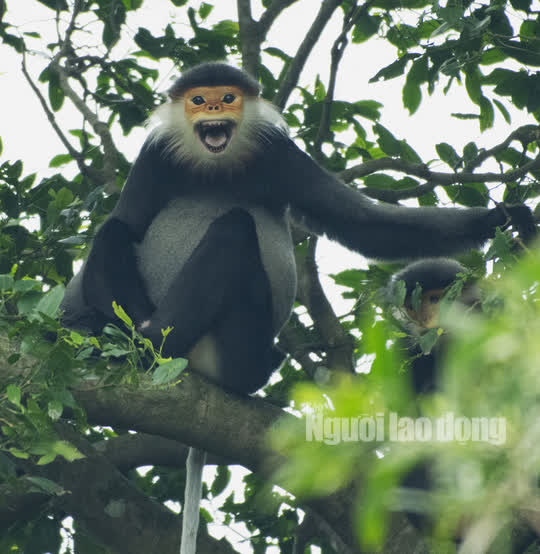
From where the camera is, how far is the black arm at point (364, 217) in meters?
3.66

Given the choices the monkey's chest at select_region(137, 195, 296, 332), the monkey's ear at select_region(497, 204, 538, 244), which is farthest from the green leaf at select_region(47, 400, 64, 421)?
the monkey's ear at select_region(497, 204, 538, 244)

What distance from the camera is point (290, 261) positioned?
150 inches

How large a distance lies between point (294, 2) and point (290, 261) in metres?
1.62

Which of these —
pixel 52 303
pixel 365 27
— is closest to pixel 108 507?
pixel 52 303

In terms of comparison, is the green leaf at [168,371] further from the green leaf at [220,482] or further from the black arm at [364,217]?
the green leaf at [220,482]

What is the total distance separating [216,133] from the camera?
3.93m

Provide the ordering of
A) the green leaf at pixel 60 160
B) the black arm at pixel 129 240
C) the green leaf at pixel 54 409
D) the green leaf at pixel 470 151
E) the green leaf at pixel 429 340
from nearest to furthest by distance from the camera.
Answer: the green leaf at pixel 429 340, the green leaf at pixel 54 409, the black arm at pixel 129 240, the green leaf at pixel 470 151, the green leaf at pixel 60 160

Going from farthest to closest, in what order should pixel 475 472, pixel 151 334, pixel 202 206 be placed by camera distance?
pixel 202 206 → pixel 151 334 → pixel 475 472

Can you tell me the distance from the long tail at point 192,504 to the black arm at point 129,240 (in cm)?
59

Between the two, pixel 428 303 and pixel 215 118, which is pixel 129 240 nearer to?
pixel 215 118

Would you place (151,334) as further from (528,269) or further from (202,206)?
(528,269)

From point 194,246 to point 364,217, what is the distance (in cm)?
74

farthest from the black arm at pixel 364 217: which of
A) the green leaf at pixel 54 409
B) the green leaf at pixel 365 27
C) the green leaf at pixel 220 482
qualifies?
the green leaf at pixel 54 409

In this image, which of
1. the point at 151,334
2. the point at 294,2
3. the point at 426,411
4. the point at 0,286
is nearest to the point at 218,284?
the point at 151,334
